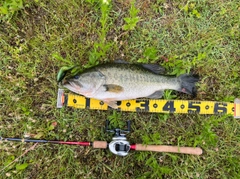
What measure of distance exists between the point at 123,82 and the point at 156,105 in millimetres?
627

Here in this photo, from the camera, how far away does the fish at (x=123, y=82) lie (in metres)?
3.30

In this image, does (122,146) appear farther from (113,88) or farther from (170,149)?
(113,88)

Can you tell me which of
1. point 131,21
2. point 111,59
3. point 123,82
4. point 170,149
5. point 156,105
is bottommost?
point 170,149

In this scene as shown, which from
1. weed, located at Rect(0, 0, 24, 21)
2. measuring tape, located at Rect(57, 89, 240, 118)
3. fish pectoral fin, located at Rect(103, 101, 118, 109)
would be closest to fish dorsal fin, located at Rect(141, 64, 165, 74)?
measuring tape, located at Rect(57, 89, 240, 118)

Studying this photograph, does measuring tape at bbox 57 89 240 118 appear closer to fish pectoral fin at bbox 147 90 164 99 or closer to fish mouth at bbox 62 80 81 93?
fish pectoral fin at bbox 147 90 164 99

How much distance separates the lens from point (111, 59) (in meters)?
3.77

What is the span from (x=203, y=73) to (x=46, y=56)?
7.13 ft

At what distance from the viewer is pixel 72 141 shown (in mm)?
3646

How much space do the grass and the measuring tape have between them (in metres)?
0.10

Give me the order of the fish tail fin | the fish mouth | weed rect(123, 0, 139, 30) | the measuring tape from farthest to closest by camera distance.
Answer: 1. the measuring tape
2. the fish tail fin
3. weed rect(123, 0, 139, 30)
4. the fish mouth

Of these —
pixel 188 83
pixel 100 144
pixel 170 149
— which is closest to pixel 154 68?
pixel 188 83

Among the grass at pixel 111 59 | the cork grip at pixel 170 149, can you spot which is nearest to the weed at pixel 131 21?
the grass at pixel 111 59

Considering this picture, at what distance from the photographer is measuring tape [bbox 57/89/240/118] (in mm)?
3668

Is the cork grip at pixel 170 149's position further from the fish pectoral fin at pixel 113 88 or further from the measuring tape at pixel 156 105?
the fish pectoral fin at pixel 113 88
